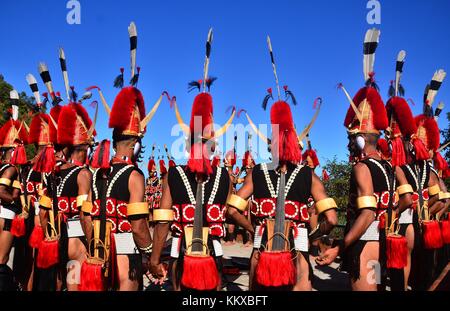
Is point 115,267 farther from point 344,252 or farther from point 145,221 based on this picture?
point 344,252

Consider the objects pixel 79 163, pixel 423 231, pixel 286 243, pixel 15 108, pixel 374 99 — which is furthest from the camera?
pixel 15 108

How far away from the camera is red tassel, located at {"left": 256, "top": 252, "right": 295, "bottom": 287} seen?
3715mm

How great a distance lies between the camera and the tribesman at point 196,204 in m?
4.02

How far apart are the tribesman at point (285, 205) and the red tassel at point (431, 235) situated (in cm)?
271

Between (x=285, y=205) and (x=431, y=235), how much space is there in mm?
3202

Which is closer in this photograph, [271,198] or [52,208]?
[271,198]

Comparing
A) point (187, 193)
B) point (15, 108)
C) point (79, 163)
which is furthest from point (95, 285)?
point (15, 108)

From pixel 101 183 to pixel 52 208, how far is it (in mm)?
1355

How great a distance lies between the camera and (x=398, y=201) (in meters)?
5.07

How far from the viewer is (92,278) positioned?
13.4ft

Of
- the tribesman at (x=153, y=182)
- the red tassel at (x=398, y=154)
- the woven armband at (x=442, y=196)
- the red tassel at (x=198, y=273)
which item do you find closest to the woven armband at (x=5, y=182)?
the red tassel at (x=198, y=273)

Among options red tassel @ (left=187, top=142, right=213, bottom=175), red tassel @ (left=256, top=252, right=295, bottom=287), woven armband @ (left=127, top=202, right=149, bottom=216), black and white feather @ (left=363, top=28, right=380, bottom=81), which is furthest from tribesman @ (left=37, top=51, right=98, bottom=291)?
black and white feather @ (left=363, top=28, right=380, bottom=81)

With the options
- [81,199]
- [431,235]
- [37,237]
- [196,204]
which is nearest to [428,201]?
[431,235]

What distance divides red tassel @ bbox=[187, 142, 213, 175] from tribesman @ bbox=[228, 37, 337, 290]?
506mm
